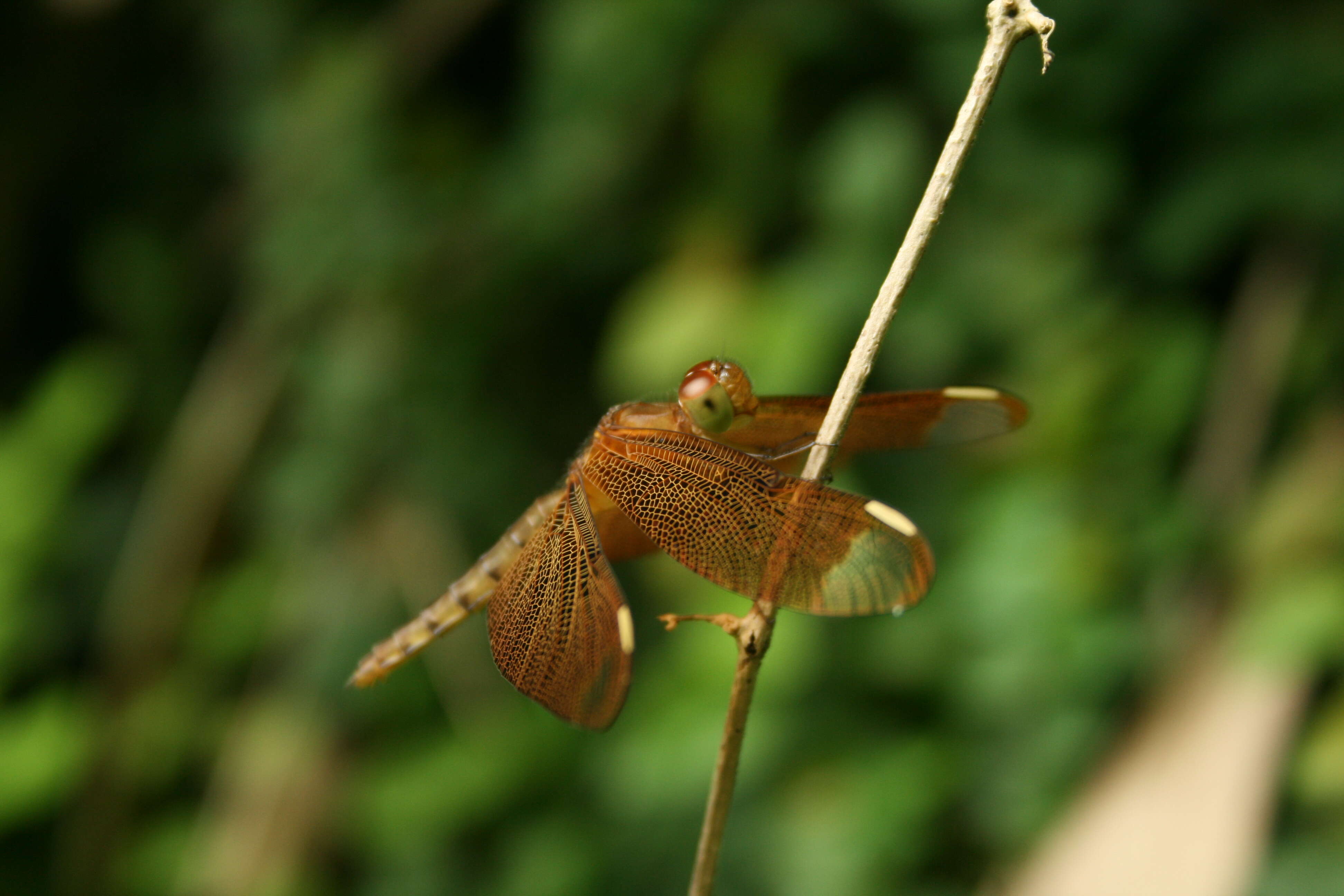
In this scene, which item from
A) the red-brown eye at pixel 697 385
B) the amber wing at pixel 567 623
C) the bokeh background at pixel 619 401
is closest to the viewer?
the amber wing at pixel 567 623

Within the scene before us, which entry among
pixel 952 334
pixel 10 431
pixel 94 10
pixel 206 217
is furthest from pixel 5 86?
pixel 952 334

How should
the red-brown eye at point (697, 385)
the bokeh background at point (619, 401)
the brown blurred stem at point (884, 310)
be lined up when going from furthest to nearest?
the bokeh background at point (619, 401) → the red-brown eye at point (697, 385) → the brown blurred stem at point (884, 310)

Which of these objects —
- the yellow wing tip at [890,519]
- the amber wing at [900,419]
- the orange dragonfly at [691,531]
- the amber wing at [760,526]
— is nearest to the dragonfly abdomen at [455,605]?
the orange dragonfly at [691,531]

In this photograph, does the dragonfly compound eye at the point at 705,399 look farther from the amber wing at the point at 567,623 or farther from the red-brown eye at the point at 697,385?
the amber wing at the point at 567,623

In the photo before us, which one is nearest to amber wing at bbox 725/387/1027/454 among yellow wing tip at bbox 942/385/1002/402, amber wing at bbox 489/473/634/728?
yellow wing tip at bbox 942/385/1002/402

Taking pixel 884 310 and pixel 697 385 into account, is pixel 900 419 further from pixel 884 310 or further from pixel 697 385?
pixel 884 310

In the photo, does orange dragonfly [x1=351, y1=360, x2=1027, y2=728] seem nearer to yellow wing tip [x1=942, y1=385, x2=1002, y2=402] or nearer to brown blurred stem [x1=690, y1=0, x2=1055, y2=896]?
yellow wing tip [x1=942, y1=385, x2=1002, y2=402]
